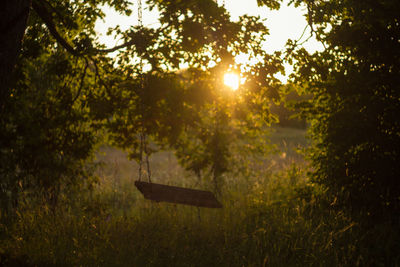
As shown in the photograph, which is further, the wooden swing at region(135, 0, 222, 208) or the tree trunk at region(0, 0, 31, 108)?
the wooden swing at region(135, 0, 222, 208)

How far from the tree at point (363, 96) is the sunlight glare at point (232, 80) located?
107cm

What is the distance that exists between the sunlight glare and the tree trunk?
3388mm

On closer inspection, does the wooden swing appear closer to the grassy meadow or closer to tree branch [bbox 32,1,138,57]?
the grassy meadow

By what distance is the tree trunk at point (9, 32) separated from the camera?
3396 millimetres

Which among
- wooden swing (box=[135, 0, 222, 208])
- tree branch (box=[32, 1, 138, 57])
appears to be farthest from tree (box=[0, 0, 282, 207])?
wooden swing (box=[135, 0, 222, 208])

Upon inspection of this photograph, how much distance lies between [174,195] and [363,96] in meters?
3.70

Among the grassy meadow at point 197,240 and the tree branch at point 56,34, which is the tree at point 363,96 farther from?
the tree branch at point 56,34

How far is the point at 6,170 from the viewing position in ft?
20.7

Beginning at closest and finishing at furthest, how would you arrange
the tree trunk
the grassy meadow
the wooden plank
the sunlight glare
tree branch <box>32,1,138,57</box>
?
the tree trunk
the grassy meadow
the wooden plank
tree branch <box>32,1,138,57</box>
the sunlight glare

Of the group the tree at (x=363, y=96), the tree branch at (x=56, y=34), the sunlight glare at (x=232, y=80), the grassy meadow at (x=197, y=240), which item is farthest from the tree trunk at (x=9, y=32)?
the tree at (x=363, y=96)

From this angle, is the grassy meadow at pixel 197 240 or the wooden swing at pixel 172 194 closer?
the grassy meadow at pixel 197 240

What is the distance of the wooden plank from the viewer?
4660 millimetres

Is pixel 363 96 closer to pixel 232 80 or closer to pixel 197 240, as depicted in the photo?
pixel 232 80

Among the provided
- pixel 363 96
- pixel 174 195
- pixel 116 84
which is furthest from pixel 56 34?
pixel 363 96
